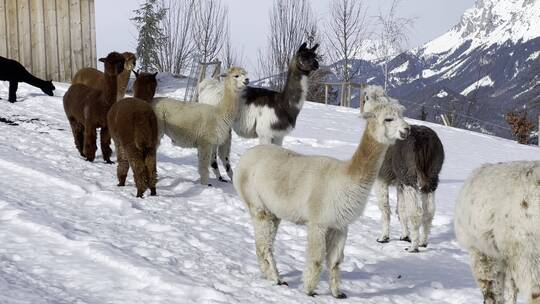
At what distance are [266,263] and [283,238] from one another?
4.47ft

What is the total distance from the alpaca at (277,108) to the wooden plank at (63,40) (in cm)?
888

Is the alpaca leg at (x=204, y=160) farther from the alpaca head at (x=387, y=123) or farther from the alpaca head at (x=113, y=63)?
the alpaca head at (x=387, y=123)

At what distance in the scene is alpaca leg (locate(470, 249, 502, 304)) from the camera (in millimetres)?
3941

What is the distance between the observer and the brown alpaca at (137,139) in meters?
6.79

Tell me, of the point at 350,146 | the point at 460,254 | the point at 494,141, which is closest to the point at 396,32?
the point at 494,141

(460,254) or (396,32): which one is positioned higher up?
(396,32)

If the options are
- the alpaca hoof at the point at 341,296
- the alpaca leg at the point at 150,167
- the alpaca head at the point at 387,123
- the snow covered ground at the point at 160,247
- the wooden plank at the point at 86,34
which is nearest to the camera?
the snow covered ground at the point at 160,247

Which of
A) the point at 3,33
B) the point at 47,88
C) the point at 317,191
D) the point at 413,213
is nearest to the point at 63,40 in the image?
the point at 3,33

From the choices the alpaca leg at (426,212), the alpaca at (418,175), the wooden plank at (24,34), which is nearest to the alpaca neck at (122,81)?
the alpaca at (418,175)

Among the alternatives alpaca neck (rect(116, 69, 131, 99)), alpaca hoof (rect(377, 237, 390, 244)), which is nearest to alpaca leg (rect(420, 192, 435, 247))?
alpaca hoof (rect(377, 237, 390, 244))

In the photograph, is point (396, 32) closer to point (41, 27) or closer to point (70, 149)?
point (41, 27)

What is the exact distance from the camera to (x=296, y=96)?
8.70 m

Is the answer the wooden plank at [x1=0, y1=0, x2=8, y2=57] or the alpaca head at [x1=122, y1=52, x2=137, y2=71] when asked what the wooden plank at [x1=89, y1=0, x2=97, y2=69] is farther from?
the alpaca head at [x1=122, y1=52, x2=137, y2=71]

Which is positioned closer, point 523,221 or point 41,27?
point 523,221
